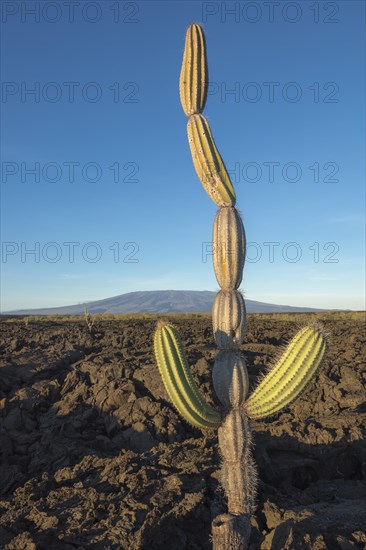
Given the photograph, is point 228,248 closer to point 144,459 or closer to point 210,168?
point 210,168

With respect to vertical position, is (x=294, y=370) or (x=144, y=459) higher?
(x=294, y=370)

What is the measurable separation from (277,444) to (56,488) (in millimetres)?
2833

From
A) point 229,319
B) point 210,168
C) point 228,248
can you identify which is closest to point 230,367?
point 229,319

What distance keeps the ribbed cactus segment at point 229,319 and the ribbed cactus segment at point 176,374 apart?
46cm

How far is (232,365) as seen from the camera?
457cm

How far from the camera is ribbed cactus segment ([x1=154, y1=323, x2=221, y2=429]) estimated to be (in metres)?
4.29

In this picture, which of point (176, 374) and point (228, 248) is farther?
point (228, 248)

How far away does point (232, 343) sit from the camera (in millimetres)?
4613

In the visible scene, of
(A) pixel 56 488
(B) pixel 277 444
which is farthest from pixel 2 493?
(B) pixel 277 444

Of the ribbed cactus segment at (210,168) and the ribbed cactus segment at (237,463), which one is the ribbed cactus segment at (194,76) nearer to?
the ribbed cactus segment at (210,168)

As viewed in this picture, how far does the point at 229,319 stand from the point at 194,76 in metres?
2.54

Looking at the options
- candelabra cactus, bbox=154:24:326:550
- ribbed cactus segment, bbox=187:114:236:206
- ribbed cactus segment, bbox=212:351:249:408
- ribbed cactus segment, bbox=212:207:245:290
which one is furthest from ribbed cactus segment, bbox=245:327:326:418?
ribbed cactus segment, bbox=187:114:236:206

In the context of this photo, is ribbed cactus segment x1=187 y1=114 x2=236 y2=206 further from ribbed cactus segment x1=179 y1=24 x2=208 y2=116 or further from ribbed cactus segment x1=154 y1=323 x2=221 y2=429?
ribbed cactus segment x1=154 y1=323 x2=221 y2=429

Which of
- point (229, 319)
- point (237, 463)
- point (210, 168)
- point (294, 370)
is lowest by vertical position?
point (237, 463)
